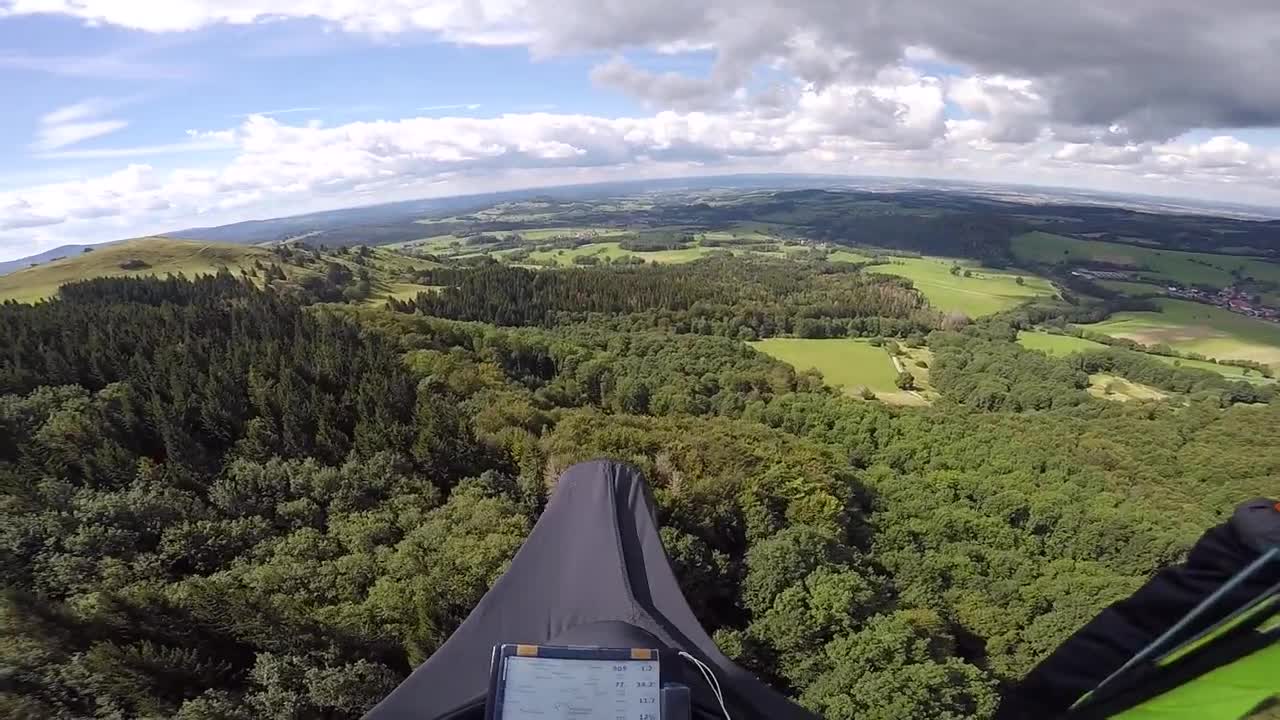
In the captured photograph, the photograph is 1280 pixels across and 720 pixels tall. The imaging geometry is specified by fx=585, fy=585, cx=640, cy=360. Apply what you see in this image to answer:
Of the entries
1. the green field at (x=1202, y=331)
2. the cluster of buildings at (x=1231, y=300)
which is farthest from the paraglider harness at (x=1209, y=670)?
the cluster of buildings at (x=1231, y=300)

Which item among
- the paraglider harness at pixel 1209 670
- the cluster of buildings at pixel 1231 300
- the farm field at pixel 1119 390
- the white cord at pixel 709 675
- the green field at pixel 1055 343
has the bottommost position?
the farm field at pixel 1119 390

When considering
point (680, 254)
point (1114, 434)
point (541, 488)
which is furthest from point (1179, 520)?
point (680, 254)

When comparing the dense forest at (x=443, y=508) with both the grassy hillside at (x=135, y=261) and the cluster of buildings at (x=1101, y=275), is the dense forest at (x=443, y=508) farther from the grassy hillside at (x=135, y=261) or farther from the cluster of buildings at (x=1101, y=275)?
the cluster of buildings at (x=1101, y=275)

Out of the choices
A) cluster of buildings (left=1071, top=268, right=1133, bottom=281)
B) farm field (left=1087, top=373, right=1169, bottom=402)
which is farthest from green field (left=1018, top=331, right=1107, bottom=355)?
cluster of buildings (left=1071, top=268, right=1133, bottom=281)

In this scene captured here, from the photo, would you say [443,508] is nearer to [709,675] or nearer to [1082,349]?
[709,675]

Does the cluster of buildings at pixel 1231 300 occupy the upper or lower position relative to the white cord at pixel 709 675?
lower

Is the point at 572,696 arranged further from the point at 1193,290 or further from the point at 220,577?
the point at 1193,290
